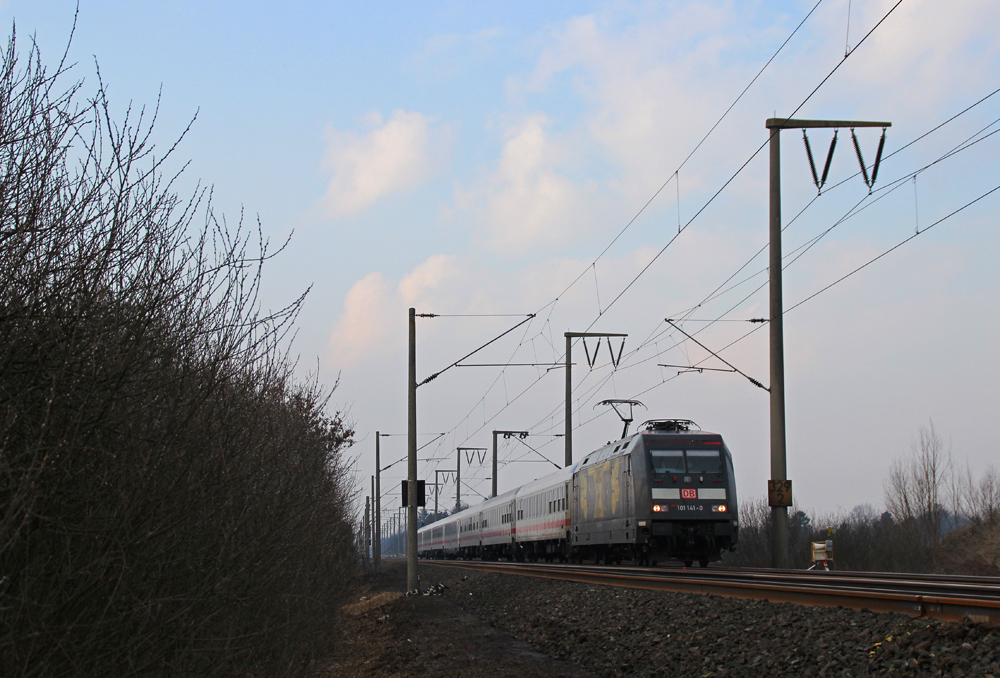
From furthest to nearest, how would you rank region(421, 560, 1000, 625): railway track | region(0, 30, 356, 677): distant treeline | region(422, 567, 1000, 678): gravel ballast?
region(421, 560, 1000, 625): railway track < region(422, 567, 1000, 678): gravel ballast < region(0, 30, 356, 677): distant treeline

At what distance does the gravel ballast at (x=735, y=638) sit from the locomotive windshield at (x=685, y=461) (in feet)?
18.5

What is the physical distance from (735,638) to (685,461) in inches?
521

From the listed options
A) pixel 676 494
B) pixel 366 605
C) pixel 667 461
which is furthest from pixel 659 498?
pixel 366 605

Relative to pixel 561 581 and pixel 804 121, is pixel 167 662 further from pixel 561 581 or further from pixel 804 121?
pixel 804 121

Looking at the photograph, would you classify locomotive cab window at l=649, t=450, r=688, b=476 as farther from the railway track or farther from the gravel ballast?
the gravel ballast

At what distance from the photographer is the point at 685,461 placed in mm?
24891

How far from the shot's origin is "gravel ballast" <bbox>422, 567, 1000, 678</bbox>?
8.77 m

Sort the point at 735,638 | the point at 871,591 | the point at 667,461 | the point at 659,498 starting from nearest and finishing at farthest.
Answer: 1. the point at 871,591
2. the point at 735,638
3. the point at 659,498
4. the point at 667,461

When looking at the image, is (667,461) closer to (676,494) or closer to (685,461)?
(685,461)

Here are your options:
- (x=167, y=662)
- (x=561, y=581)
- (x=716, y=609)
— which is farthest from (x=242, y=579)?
(x=561, y=581)

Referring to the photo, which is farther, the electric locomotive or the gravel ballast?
the electric locomotive

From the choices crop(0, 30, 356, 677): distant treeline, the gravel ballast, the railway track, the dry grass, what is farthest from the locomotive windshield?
crop(0, 30, 356, 677): distant treeline

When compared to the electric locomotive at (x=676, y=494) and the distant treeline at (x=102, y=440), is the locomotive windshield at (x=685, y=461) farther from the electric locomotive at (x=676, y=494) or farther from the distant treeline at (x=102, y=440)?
the distant treeline at (x=102, y=440)

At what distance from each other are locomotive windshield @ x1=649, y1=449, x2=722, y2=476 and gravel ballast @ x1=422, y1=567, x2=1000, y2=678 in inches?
222
